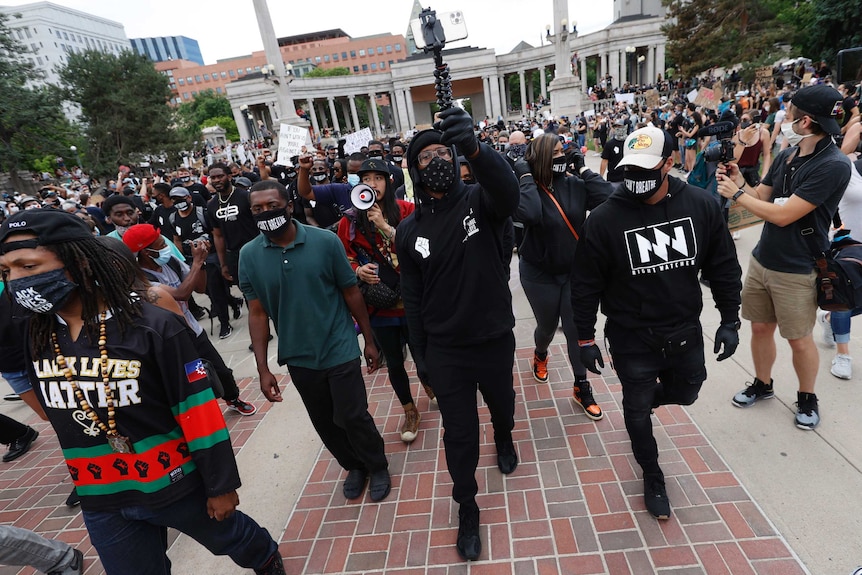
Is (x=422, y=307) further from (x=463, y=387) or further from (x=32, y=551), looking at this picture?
(x=32, y=551)

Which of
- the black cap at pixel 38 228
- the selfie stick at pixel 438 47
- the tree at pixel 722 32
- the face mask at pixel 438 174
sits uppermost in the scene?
the tree at pixel 722 32

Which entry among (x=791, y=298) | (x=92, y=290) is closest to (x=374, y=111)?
(x=791, y=298)

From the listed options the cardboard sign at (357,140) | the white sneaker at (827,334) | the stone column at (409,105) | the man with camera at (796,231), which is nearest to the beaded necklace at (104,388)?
the man with camera at (796,231)

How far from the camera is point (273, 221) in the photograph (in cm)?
260

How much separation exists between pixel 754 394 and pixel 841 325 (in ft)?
3.08

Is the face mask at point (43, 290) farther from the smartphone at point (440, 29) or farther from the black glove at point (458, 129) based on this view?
the smartphone at point (440, 29)

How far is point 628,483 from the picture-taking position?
2.84 metres

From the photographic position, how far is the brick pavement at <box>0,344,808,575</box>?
239cm

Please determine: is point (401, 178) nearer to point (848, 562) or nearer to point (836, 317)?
point (836, 317)

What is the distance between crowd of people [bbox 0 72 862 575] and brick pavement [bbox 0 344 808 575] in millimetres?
140

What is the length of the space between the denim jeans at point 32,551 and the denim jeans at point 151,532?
0.97 meters

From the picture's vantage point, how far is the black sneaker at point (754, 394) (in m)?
3.37

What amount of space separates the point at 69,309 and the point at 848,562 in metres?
3.77

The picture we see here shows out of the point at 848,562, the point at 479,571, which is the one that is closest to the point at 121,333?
the point at 479,571
